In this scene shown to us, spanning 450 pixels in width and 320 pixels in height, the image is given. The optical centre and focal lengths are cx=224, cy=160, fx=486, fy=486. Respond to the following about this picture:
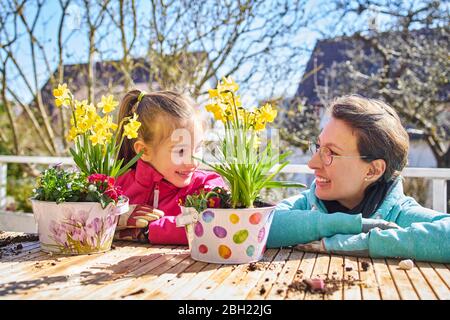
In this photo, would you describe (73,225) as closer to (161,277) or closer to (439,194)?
(161,277)

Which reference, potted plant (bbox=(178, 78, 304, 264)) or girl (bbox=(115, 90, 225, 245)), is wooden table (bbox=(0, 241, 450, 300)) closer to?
potted plant (bbox=(178, 78, 304, 264))

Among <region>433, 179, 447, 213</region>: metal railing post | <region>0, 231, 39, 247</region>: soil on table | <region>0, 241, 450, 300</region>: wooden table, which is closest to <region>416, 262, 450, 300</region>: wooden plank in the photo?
<region>0, 241, 450, 300</region>: wooden table

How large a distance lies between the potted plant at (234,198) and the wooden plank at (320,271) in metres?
0.15

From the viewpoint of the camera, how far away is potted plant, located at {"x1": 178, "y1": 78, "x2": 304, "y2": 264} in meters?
1.20

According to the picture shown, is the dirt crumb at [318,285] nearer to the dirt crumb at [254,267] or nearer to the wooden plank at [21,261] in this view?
the dirt crumb at [254,267]

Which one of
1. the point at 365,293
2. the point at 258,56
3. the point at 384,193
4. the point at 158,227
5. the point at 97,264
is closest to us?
the point at 365,293

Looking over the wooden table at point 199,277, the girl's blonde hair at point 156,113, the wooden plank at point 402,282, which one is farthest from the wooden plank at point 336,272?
the girl's blonde hair at point 156,113

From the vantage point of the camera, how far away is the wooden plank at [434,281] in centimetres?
94

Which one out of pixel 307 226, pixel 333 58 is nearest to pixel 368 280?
pixel 307 226

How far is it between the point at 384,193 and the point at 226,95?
2.42 ft

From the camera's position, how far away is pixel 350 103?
166 cm

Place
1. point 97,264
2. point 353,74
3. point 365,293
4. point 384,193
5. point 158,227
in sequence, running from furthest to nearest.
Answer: point 353,74, point 384,193, point 158,227, point 97,264, point 365,293
